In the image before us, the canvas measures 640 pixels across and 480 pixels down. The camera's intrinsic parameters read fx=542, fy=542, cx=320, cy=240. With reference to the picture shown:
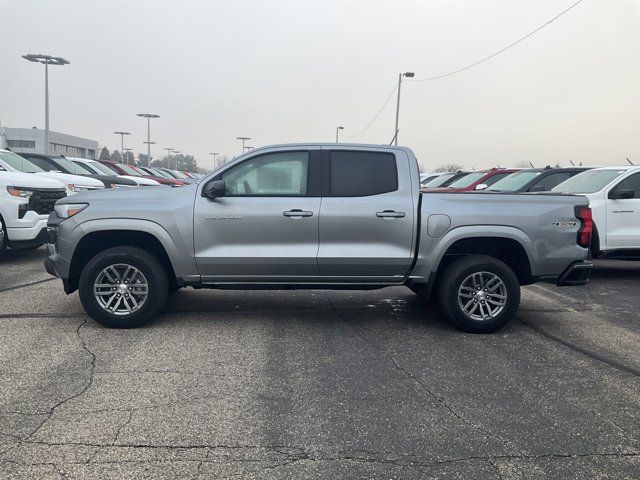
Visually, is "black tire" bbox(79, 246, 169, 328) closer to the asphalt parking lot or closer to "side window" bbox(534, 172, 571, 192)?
the asphalt parking lot

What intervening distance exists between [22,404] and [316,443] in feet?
6.79

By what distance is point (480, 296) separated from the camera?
563 cm

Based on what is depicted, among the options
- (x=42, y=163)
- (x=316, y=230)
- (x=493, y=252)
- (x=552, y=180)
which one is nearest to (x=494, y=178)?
(x=552, y=180)

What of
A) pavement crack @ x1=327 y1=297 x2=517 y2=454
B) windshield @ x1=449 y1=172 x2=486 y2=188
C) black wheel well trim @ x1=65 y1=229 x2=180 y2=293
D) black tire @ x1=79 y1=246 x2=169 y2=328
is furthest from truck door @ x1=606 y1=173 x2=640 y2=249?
black tire @ x1=79 y1=246 x2=169 y2=328

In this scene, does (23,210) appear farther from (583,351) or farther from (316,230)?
(583,351)

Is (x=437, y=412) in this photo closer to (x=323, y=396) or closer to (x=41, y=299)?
(x=323, y=396)

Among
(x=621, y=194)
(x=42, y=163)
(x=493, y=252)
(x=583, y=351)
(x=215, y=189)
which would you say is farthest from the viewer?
(x=42, y=163)

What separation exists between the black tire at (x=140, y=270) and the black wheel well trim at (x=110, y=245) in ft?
0.51

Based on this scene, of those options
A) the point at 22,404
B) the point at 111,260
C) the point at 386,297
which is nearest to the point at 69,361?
the point at 22,404

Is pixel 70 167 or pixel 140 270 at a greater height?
pixel 70 167

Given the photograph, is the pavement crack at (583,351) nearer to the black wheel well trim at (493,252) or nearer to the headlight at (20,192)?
the black wheel well trim at (493,252)

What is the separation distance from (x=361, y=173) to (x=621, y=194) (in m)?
4.89

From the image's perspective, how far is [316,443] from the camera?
10.9 feet

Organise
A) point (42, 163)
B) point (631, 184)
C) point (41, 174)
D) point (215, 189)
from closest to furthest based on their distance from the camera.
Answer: point (215, 189) < point (631, 184) < point (41, 174) < point (42, 163)
